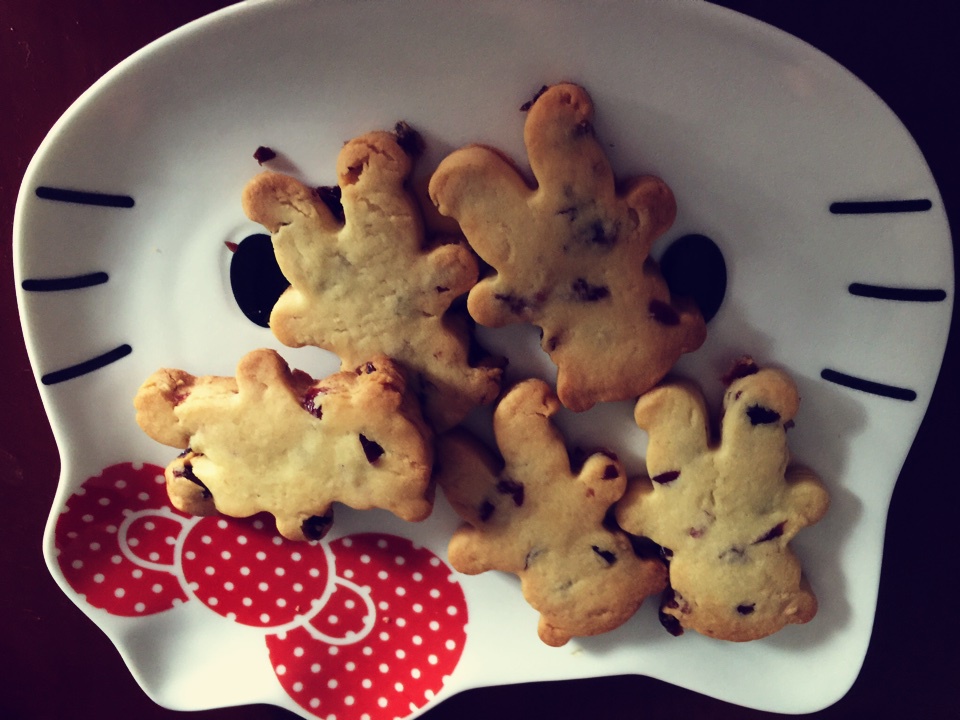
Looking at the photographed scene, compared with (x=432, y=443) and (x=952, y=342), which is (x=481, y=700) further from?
(x=952, y=342)

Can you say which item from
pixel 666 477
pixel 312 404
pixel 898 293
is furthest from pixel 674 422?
pixel 312 404

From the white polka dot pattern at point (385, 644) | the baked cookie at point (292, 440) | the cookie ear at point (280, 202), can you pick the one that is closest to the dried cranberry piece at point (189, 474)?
the baked cookie at point (292, 440)

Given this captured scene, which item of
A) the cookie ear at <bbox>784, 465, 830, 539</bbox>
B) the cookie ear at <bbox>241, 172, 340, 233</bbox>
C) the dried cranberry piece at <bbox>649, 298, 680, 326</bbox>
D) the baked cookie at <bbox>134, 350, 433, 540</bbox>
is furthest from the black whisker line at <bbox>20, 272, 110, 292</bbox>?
the cookie ear at <bbox>784, 465, 830, 539</bbox>

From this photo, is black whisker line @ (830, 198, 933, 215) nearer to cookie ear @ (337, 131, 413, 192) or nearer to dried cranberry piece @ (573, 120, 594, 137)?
dried cranberry piece @ (573, 120, 594, 137)

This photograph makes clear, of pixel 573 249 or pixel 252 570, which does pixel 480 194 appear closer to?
pixel 573 249

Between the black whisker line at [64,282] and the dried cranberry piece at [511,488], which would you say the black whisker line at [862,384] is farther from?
the black whisker line at [64,282]

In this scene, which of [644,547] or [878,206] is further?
[644,547]

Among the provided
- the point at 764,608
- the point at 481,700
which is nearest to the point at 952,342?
the point at 764,608

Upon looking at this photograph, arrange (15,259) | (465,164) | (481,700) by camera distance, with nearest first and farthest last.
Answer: (465,164), (15,259), (481,700)
